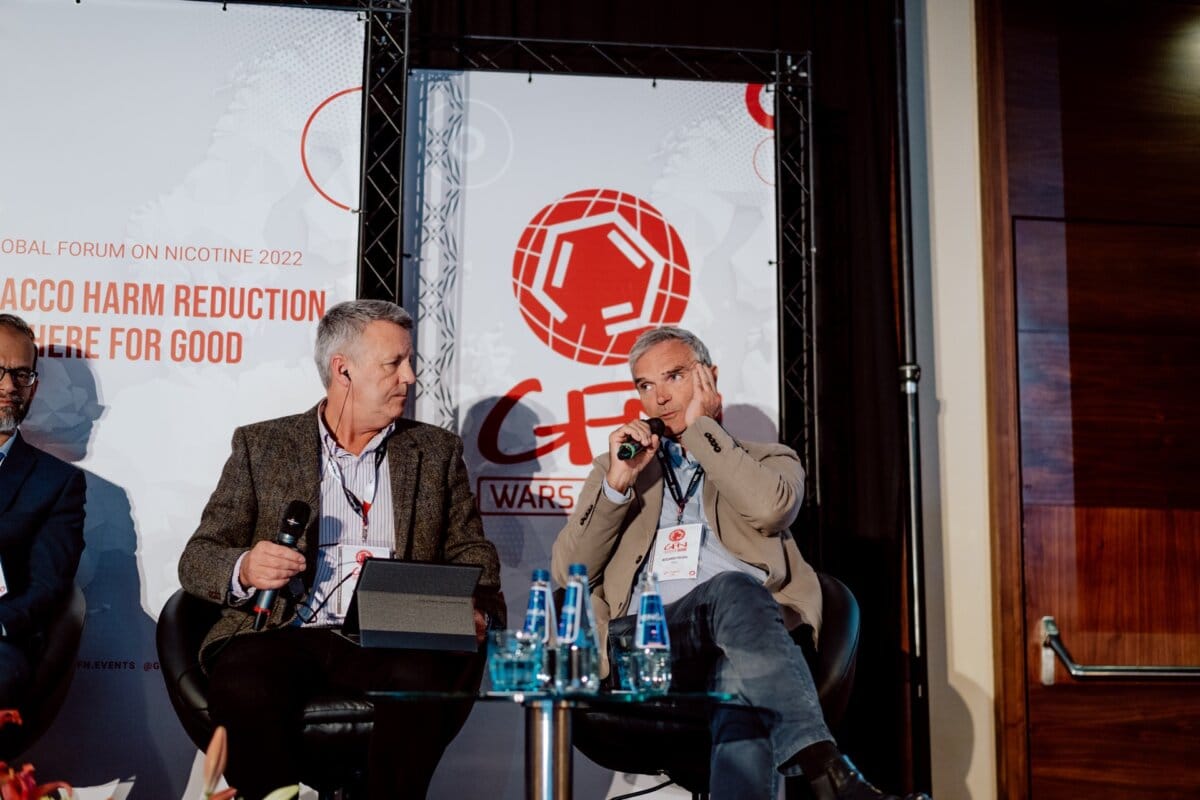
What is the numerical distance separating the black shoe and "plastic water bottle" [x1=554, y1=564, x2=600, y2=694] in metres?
0.54

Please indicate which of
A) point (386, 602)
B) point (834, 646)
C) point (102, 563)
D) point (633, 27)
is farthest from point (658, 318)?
point (102, 563)

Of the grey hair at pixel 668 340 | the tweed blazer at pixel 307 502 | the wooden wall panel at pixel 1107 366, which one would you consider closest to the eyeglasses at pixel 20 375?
the tweed blazer at pixel 307 502

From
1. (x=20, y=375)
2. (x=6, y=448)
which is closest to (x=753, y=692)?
(x=6, y=448)

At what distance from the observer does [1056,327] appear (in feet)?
13.8

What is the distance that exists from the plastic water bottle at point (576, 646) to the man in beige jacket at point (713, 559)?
47 centimetres

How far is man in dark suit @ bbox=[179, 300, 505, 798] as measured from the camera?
8.71ft

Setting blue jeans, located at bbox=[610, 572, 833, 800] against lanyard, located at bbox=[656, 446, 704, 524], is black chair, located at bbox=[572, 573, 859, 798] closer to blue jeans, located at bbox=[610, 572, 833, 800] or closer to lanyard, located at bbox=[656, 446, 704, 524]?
blue jeans, located at bbox=[610, 572, 833, 800]

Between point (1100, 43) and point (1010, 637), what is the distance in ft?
7.04

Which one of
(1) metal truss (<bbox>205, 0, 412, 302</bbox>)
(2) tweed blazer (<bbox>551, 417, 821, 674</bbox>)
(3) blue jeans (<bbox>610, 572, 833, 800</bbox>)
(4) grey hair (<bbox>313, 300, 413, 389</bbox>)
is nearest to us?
(3) blue jeans (<bbox>610, 572, 833, 800</bbox>)

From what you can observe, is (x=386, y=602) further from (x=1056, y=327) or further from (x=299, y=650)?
(x=1056, y=327)

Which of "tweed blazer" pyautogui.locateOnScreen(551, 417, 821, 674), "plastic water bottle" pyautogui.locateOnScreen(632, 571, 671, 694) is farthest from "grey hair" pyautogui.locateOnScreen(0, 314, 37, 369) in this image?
"plastic water bottle" pyautogui.locateOnScreen(632, 571, 671, 694)

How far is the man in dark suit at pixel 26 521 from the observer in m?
2.90

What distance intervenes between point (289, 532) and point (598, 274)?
155 centimetres

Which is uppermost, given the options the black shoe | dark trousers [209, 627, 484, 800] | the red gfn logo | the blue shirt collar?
the red gfn logo
